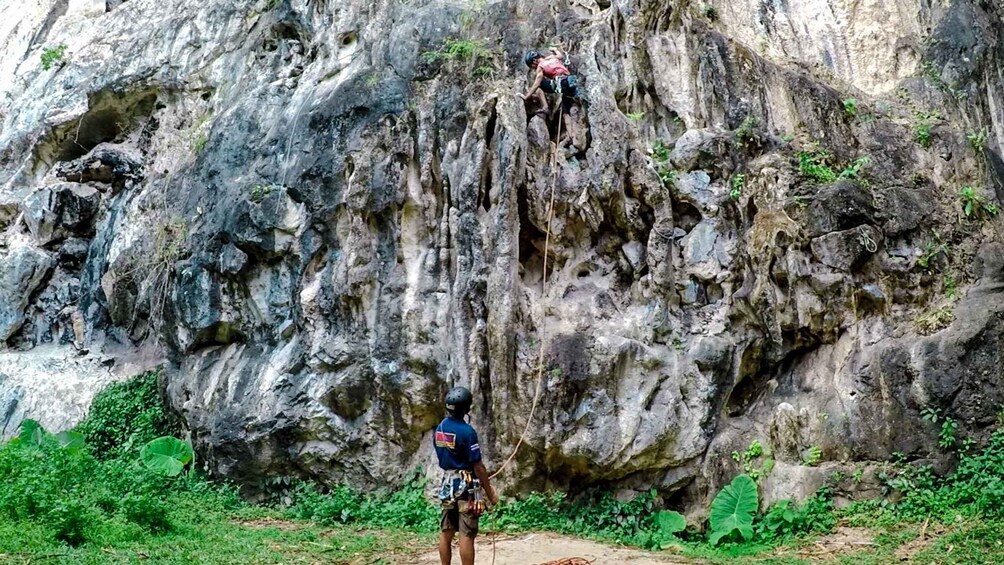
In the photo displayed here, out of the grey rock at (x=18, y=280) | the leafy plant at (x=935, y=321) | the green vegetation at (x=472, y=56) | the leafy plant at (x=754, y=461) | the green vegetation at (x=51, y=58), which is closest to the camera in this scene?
the leafy plant at (x=935, y=321)

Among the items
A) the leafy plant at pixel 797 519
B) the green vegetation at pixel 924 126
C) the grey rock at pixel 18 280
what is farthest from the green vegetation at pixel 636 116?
the grey rock at pixel 18 280

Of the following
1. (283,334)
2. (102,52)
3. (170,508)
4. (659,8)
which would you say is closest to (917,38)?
(659,8)

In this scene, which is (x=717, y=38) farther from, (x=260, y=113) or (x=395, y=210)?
(x=260, y=113)

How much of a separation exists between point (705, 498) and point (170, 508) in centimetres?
646

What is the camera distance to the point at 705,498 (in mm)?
8977

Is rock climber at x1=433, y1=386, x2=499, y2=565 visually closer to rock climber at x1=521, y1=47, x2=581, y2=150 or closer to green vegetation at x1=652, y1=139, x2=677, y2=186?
green vegetation at x1=652, y1=139, x2=677, y2=186

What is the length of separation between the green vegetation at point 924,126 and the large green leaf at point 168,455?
10.9 meters

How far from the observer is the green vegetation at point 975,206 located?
9.38 m

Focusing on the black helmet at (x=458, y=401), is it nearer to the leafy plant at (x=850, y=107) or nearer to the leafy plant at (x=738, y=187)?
the leafy plant at (x=738, y=187)

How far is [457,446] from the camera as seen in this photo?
6195mm

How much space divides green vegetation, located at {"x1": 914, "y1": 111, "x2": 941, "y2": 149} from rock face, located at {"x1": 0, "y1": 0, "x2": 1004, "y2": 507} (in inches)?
1.7

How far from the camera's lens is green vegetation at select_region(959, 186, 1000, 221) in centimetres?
938

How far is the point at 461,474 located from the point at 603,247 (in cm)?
474

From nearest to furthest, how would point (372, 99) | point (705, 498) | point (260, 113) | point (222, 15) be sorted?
point (705, 498)
point (372, 99)
point (260, 113)
point (222, 15)
